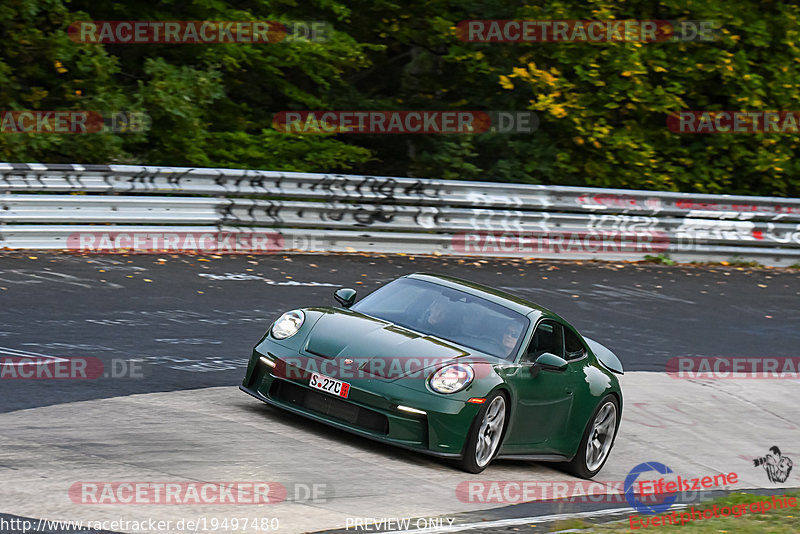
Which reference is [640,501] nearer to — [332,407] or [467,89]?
[332,407]

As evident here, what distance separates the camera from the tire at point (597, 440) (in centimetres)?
931

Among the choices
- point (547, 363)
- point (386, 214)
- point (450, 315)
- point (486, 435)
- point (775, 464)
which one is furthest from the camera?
point (386, 214)

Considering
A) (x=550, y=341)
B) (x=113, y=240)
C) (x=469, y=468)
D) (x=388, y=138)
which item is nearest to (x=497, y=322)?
(x=550, y=341)

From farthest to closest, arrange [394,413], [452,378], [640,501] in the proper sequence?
1. [640,501]
2. [452,378]
3. [394,413]

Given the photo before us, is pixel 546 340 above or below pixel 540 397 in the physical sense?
above

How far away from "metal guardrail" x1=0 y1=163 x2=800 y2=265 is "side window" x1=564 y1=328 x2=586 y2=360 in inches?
338

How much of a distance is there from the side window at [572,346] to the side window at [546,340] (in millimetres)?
64

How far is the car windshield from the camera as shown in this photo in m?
8.80

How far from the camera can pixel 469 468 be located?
8.16 m

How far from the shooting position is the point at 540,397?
28.7 feet

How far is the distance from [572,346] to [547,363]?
101 cm

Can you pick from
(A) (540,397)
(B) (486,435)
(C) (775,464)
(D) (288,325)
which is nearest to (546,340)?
(A) (540,397)

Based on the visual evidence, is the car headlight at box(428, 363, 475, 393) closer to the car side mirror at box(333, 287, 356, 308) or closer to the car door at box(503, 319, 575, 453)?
the car door at box(503, 319, 575, 453)

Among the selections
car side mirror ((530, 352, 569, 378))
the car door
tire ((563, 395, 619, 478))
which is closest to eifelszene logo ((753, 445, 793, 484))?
tire ((563, 395, 619, 478))
